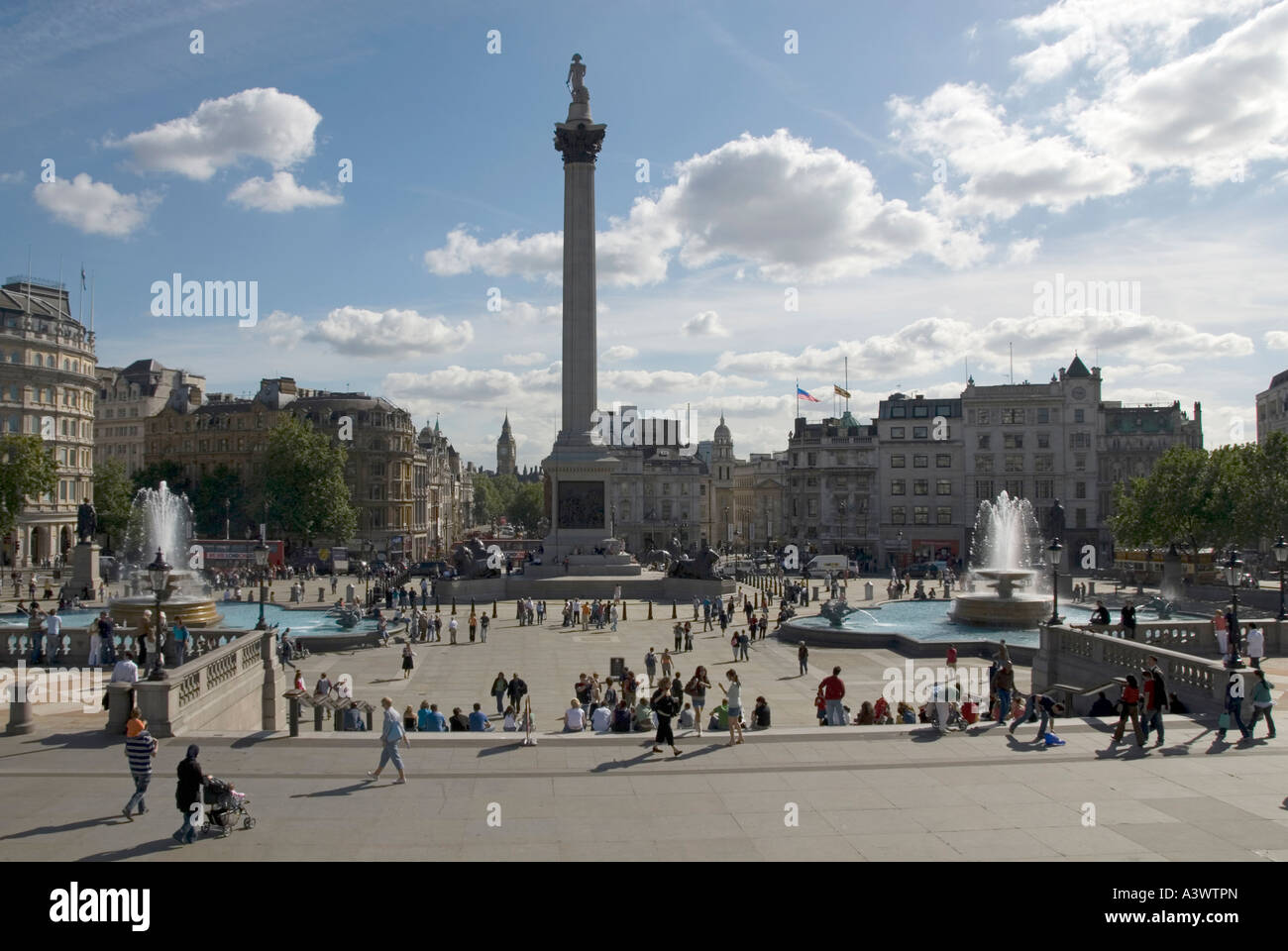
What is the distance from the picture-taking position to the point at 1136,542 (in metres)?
62.1

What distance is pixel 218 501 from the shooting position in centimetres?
9944

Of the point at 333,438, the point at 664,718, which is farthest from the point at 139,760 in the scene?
the point at 333,438

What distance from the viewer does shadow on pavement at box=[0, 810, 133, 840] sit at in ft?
40.0

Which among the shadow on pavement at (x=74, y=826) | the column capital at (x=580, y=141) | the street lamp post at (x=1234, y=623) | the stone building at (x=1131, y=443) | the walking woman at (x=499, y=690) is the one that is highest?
the column capital at (x=580, y=141)

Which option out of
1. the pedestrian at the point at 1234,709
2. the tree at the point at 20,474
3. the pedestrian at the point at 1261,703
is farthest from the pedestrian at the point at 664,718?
the tree at the point at 20,474

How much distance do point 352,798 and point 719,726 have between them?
26.4 feet

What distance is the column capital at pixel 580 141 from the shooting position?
224ft

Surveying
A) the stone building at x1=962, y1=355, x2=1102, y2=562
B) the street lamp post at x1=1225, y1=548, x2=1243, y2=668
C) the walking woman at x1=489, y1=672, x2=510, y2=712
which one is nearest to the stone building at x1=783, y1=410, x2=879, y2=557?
the stone building at x1=962, y1=355, x2=1102, y2=562

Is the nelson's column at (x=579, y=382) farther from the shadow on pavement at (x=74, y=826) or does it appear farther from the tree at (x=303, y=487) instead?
the shadow on pavement at (x=74, y=826)

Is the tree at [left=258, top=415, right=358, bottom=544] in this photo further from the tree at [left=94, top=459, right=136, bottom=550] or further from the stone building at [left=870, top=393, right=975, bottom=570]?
the stone building at [left=870, top=393, right=975, bottom=570]

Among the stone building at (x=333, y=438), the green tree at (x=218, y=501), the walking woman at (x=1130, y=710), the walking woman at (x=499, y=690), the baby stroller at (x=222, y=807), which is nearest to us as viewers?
the baby stroller at (x=222, y=807)

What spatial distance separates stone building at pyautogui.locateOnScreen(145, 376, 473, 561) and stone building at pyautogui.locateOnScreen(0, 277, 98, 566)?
740 inches
